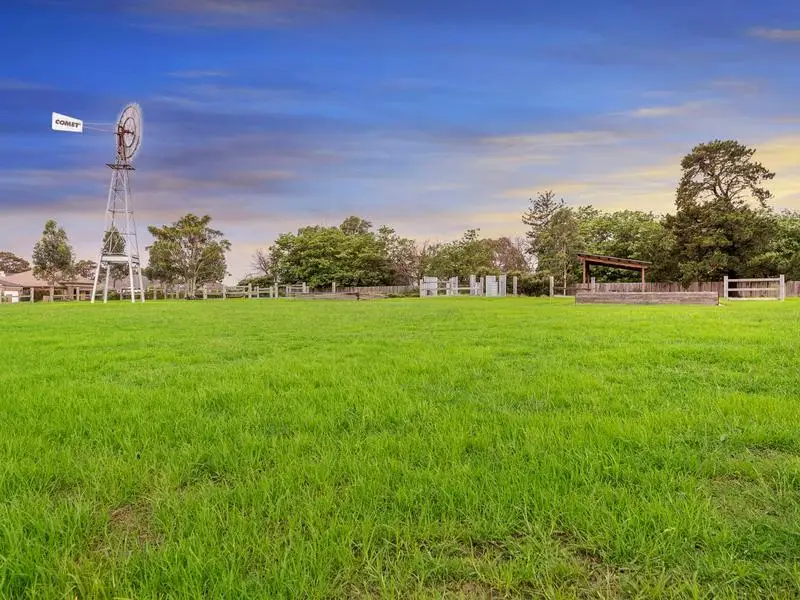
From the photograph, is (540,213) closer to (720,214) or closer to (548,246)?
(548,246)

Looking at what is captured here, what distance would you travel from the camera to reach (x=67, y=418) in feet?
Answer: 10.0

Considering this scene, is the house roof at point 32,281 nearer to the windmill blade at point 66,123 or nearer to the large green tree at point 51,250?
the large green tree at point 51,250

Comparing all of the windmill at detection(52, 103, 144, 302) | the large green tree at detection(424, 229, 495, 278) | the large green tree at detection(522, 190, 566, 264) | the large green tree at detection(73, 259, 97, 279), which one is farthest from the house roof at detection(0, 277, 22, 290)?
the large green tree at detection(522, 190, 566, 264)

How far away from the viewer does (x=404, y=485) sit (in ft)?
6.52

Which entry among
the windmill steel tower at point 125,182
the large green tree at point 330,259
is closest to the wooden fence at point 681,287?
the large green tree at point 330,259

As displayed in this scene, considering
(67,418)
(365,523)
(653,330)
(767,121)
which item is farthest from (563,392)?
(767,121)

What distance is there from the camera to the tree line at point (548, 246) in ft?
96.6

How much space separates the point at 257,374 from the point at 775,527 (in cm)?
402

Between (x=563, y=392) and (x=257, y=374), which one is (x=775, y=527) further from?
(x=257, y=374)

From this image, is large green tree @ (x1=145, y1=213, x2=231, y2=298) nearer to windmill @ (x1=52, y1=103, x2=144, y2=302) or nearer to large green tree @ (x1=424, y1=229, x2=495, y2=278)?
windmill @ (x1=52, y1=103, x2=144, y2=302)

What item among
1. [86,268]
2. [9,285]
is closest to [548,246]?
[9,285]

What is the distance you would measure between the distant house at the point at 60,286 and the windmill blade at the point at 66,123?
58.2 feet

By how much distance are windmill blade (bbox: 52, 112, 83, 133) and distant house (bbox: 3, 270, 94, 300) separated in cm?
1774

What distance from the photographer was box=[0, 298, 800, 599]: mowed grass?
1.43 meters
